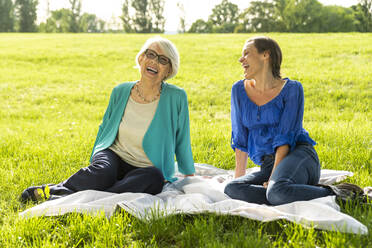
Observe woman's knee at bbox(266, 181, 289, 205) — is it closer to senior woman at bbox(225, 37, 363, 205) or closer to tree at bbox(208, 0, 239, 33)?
senior woman at bbox(225, 37, 363, 205)

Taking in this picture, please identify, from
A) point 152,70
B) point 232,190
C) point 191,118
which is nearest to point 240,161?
point 232,190

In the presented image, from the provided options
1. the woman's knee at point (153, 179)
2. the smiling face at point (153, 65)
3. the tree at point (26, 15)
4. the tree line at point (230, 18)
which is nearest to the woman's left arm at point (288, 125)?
the woman's knee at point (153, 179)

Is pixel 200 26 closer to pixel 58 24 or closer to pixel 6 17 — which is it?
pixel 58 24

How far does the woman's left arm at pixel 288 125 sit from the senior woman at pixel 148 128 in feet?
3.82

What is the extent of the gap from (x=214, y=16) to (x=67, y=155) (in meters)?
80.0

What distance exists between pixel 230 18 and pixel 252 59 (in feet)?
264

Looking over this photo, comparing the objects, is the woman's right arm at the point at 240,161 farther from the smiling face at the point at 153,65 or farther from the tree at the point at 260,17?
the tree at the point at 260,17

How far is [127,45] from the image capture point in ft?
76.3

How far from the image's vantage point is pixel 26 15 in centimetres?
6656

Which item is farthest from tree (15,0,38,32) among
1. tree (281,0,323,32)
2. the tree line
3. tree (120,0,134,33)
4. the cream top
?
the cream top

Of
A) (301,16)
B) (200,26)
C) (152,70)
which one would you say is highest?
(301,16)

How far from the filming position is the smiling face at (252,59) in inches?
154

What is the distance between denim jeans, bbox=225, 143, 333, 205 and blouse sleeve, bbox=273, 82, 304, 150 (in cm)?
14

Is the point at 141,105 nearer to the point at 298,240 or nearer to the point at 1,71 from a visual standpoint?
the point at 298,240
